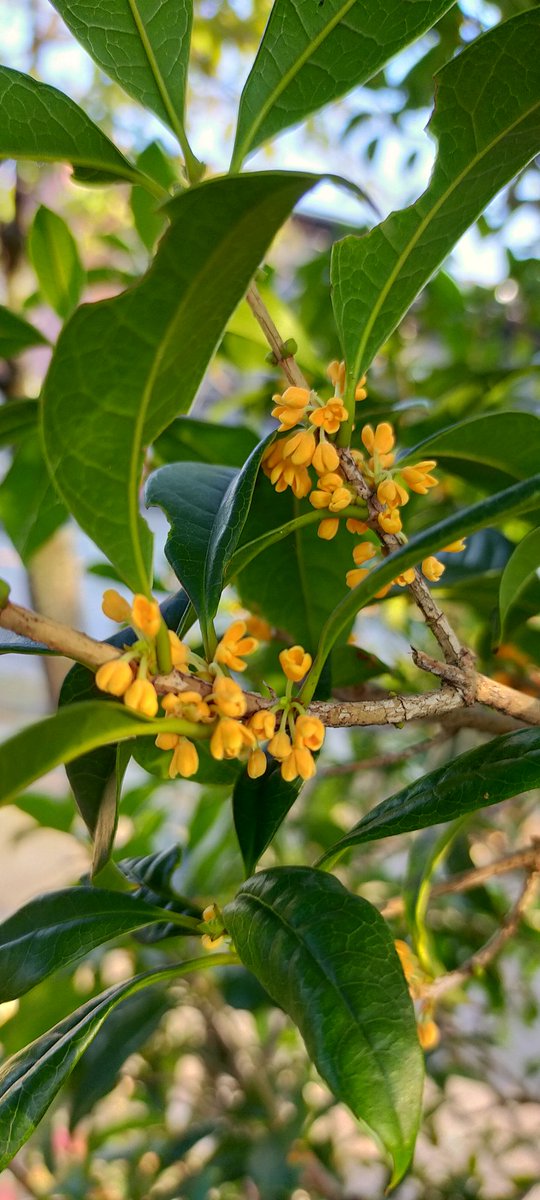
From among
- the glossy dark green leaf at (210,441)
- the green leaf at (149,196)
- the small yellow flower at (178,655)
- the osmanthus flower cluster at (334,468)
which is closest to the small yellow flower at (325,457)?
the osmanthus flower cluster at (334,468)

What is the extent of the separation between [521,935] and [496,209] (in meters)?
0.86

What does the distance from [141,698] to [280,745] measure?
0.07m

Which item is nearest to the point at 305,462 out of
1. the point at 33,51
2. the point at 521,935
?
the point at 521,935

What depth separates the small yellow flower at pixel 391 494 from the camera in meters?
0.43

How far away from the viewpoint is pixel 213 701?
39 cm

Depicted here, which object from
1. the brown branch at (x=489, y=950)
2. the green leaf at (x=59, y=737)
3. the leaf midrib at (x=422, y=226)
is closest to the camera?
the green leaf at (x=59, y=737)

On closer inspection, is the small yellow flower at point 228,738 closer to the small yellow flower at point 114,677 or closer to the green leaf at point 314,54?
the small yellow flower at point 114,677

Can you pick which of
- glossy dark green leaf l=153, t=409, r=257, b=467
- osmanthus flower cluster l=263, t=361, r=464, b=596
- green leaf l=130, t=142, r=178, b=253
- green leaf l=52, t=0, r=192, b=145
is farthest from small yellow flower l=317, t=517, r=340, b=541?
green leaf l=130, t=142, r=178, b=253

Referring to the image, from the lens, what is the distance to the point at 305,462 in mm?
429

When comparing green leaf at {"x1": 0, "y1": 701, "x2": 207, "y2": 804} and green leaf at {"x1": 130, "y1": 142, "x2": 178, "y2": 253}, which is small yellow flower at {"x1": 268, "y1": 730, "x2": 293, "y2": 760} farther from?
green leaf at {"x1": 130, "y1": 142, "x2": 178, "y2": 253}

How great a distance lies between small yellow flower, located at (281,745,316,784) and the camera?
1.30 feet

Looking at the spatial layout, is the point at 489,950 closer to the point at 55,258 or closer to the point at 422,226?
the point at 422,226

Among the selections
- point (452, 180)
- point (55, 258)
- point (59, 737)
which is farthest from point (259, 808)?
point (55, 258)

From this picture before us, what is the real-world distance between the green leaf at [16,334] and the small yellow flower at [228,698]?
1.86 feet
